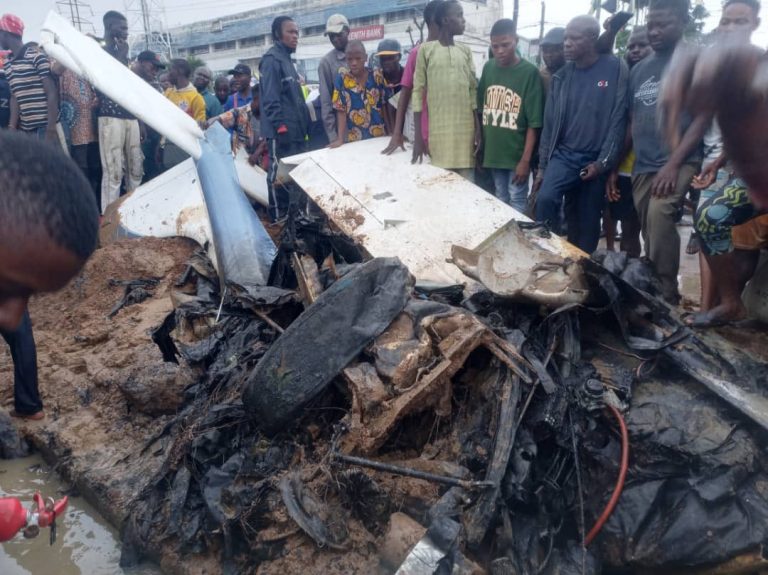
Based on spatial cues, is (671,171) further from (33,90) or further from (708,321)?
(33,90)

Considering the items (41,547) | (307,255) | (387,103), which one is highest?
(387,103)

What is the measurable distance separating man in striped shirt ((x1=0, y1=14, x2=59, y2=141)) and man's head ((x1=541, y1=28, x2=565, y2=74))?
479cm

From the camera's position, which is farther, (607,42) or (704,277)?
(607,42)

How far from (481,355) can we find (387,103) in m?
3.43

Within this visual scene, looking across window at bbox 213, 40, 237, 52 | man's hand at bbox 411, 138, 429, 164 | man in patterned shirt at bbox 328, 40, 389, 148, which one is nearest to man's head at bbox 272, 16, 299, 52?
man in patterned shirt at bbox 328, 40, 389, 148

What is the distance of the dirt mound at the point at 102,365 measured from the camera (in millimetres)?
2982

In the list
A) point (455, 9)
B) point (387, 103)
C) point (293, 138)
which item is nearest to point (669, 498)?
point (455, 9)

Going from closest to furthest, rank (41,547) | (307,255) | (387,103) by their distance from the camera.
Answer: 1. (41,547)
2. (307,255)
3. (387,103)

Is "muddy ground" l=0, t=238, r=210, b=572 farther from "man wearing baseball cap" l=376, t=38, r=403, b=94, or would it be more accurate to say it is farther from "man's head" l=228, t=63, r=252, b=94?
"man's head" l=228, t=63, r=252, b=94

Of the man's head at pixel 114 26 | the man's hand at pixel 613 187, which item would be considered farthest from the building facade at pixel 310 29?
the man's hand at pixel 613 187

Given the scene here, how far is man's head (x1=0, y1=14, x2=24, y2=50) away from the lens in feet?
20.4

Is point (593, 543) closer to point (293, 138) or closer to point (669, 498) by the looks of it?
point (669, 498)

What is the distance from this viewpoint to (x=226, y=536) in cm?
231

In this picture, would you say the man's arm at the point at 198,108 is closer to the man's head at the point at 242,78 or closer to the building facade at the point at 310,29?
the man's head at the point at 242,78
